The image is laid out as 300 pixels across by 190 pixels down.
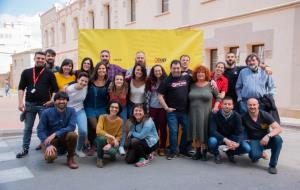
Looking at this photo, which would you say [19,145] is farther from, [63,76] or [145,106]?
[145,106]

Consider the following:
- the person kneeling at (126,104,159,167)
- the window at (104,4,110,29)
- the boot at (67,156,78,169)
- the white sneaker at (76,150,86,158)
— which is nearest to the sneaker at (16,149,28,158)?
the white sneaker at (76,150,86,158)

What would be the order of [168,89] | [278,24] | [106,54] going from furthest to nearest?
[278,24], [106,54], [168,89]

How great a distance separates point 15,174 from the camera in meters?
4.91

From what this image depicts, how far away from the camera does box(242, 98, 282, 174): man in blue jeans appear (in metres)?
4.98

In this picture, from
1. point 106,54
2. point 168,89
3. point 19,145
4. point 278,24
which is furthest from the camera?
point 278,24

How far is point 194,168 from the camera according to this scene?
5.18 metres

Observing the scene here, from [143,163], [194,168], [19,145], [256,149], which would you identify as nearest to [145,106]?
[143,163]

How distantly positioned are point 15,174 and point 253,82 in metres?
4.09

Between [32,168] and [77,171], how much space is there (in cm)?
77

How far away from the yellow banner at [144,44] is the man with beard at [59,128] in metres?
1.71

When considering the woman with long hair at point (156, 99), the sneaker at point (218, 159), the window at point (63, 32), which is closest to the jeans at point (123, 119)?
the woman with long hair at point (156, 99)

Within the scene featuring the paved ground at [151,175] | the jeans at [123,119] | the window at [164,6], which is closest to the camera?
the paved ground at [151,175]

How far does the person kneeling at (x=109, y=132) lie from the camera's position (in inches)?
206

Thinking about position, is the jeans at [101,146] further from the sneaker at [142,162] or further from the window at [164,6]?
the window at [164,6]
